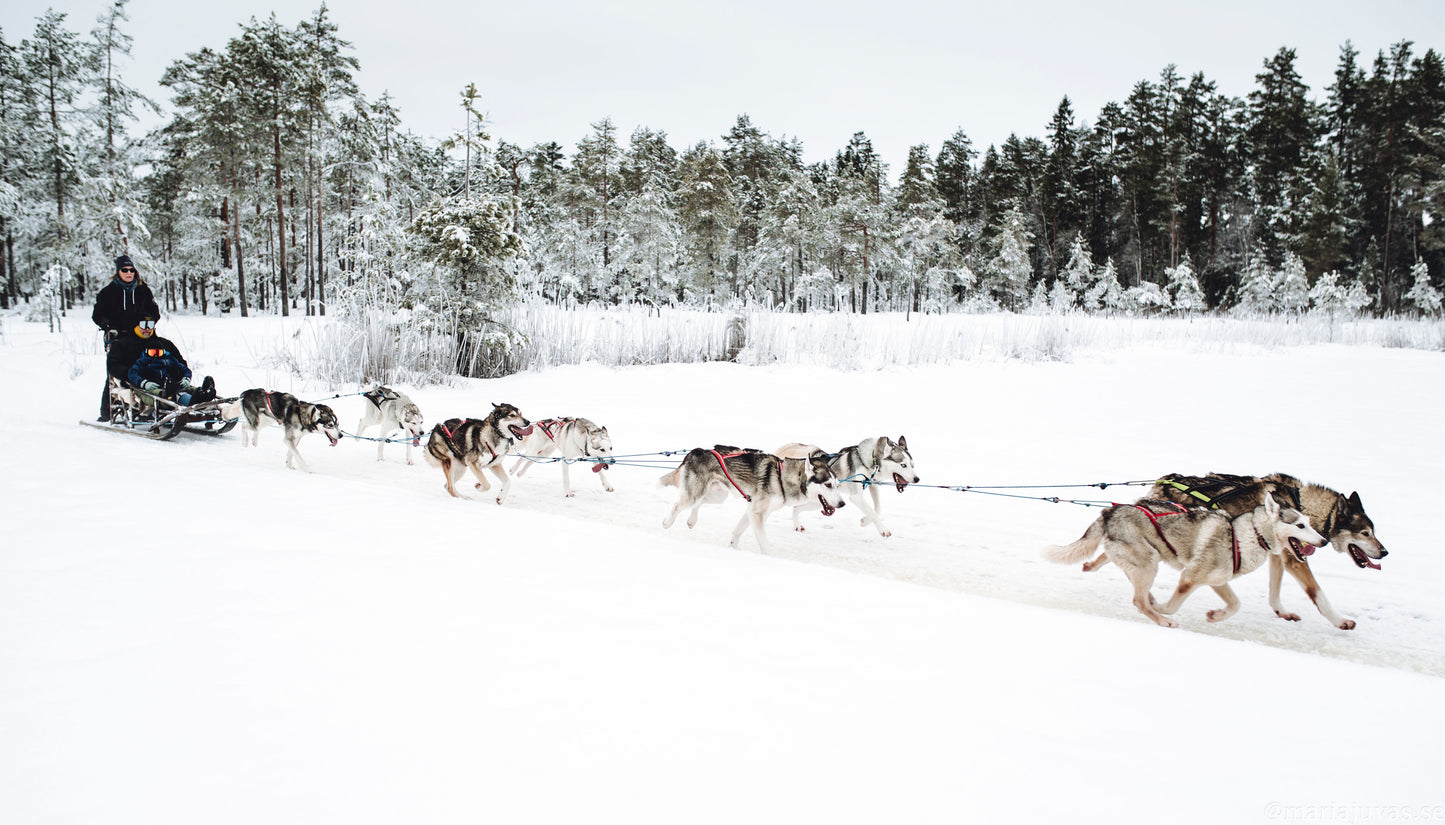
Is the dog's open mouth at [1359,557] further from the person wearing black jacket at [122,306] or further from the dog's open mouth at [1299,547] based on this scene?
the person wearing black jacket at [122,306]

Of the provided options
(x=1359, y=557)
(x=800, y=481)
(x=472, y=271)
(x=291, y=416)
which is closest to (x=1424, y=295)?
(x=1359, y=557)

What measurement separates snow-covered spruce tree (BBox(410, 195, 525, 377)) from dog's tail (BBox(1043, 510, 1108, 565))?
10.4 m

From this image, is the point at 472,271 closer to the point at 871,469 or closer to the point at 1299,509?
the point at 871,469

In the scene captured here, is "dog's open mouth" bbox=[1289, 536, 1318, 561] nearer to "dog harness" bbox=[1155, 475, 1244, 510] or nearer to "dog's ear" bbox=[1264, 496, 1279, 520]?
"dog's ear" bbox=[1264, 496, 1279, 520]

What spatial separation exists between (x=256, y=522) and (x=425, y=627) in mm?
2205

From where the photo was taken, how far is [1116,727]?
2283 millimetres

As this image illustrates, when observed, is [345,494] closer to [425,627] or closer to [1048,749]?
[425,627]

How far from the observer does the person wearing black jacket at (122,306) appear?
8656mm

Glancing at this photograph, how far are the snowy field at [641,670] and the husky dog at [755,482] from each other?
13.4 inches

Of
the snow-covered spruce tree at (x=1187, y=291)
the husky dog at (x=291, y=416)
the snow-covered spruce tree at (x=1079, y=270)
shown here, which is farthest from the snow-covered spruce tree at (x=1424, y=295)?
the husky dog at (x=291, y=416)

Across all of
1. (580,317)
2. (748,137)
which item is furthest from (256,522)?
(748,137)

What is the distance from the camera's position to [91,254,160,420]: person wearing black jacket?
8656 mm

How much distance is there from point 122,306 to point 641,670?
9849 millimetres

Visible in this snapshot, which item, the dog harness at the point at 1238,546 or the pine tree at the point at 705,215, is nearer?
the dog harness at the point at 1238,546
